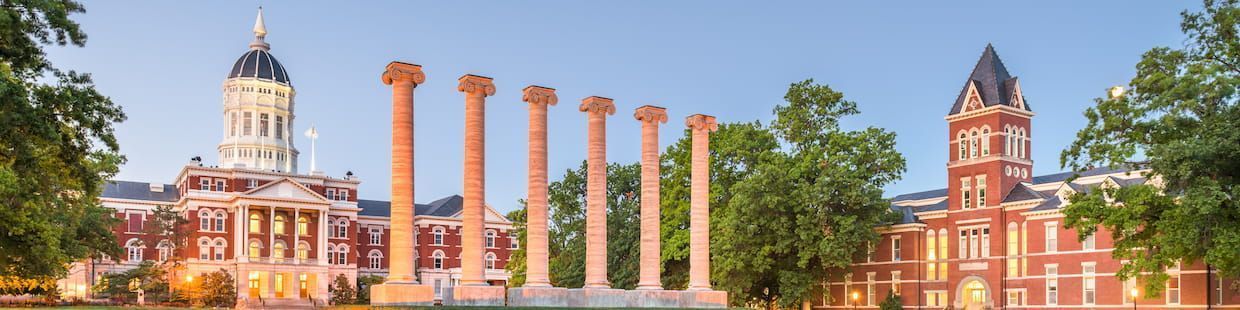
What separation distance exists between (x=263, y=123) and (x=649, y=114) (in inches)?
2862

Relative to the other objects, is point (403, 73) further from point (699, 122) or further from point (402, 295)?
point (699, 122)

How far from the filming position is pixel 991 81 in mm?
72125

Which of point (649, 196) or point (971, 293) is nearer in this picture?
point (649, 196)

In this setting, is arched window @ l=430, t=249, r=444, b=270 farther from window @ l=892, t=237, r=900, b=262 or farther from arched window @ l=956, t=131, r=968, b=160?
arched window @ l=956, t=131, r=968, b=160

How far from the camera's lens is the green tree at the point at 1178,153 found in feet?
137

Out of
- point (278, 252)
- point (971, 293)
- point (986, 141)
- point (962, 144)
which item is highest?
point (986, 141)

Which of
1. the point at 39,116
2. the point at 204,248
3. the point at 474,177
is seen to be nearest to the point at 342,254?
the point at 204,248

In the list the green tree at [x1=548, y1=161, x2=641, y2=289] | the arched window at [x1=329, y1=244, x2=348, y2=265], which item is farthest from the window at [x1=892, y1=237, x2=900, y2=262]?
the arched window at [x1=329, y1=244, x2=348, y2=265]

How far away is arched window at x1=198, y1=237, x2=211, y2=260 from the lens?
105 metres

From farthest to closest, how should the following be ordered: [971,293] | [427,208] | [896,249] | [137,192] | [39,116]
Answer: [427,208] → [137,192] → [896,249] → [971,293] → [39,116]

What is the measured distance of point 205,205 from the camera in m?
106

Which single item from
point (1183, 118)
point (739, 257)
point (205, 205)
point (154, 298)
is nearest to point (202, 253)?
point (205, 205)

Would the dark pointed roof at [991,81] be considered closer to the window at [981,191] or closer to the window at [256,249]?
the window at [981,191]

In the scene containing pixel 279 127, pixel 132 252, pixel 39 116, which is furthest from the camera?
pixel 279 127
